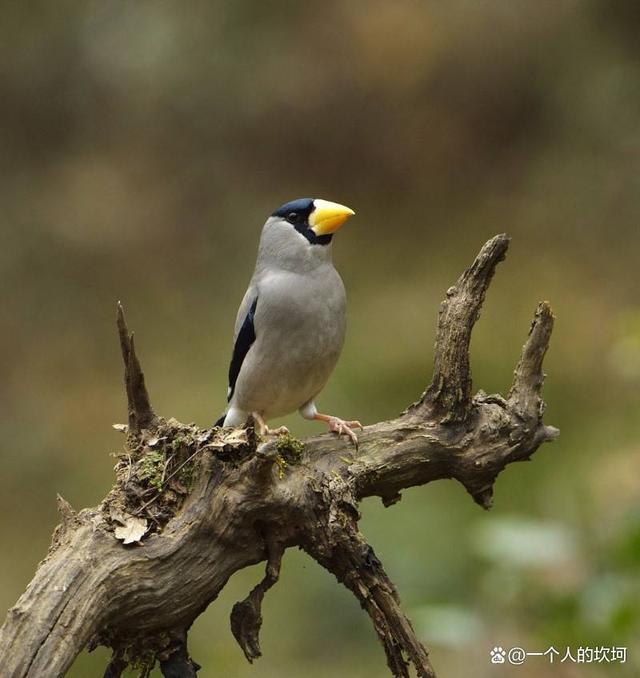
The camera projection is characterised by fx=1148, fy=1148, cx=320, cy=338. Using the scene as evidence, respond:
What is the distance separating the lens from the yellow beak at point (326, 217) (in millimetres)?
4293

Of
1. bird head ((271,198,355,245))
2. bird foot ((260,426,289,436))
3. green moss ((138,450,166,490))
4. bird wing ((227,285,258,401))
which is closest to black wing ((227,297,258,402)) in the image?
bird wing ((227,285,258,401))

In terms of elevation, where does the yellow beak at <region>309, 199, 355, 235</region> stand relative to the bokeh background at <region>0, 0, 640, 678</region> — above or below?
below

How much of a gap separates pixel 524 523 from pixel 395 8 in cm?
720

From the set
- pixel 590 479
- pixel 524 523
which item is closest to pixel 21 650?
pixel 524 523

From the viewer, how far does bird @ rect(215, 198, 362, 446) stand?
14.0ft

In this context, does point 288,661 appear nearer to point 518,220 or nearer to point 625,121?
point 518,220

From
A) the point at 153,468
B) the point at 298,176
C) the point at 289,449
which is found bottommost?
the point at 153,468

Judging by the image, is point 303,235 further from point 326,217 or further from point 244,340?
point 244,340

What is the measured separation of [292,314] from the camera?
425 cm

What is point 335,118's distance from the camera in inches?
400

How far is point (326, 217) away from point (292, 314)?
0.39 m

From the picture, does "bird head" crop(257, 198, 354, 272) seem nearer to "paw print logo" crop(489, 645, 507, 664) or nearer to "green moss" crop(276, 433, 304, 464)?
"green moss" crop(276, 433, 304, 464)

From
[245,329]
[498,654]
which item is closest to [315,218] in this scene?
[245,329]

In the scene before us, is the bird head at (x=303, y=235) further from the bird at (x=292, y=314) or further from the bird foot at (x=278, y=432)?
the bird foot at (x=278, y=432)
